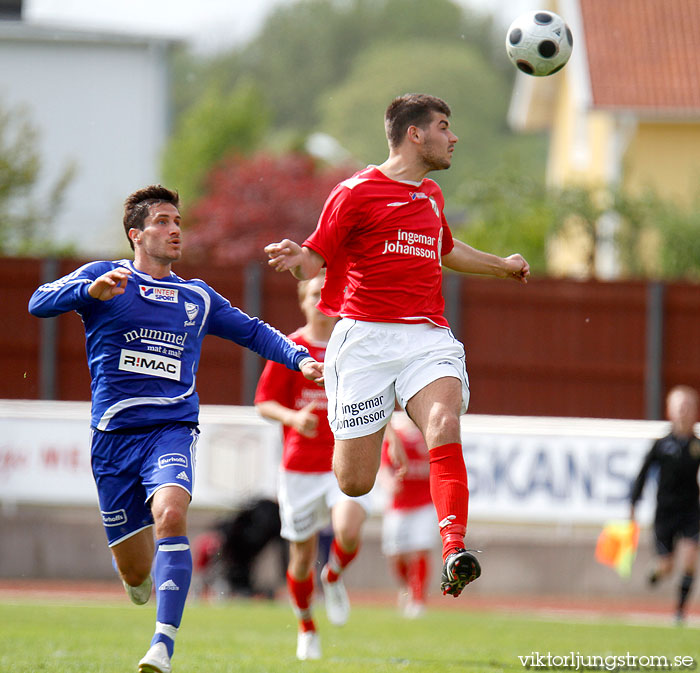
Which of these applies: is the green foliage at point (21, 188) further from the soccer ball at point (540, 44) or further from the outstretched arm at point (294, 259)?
the outstretched arm at point (294, 259)

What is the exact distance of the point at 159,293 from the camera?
6863mm

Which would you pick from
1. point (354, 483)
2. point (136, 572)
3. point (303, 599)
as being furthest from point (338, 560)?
point (354, 483)

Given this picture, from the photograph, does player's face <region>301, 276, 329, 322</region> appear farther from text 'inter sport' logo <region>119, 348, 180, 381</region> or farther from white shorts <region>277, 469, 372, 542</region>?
text 'inter sport' logo <region>119, 348, 180, 381</region>

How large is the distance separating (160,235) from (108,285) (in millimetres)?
622

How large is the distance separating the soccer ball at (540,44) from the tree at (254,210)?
884 inches

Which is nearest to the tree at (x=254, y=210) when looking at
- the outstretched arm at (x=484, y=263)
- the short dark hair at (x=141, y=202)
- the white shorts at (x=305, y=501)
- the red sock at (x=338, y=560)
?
the red sock at (x=338, y=560)

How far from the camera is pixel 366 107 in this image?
221 ft

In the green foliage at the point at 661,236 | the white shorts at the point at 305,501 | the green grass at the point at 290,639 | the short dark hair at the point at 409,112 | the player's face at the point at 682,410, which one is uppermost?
the green foliage at the point at 661,236

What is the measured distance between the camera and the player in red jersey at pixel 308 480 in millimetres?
8930

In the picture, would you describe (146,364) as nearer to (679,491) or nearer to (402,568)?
(402,568)

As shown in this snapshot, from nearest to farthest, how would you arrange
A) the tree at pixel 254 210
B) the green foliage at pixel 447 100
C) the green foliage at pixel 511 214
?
1. the green foliage at pixel 511 214
2. the tree at pixel 254 210
3. the green foliage at pixel 447 100

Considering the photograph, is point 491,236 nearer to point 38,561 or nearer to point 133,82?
point 38,561

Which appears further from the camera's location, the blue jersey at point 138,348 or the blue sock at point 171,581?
the blue jersey at point 138,348

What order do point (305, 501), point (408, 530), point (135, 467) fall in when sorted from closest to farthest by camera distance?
point (135, 467), point (305, 501), point (408, 530)
